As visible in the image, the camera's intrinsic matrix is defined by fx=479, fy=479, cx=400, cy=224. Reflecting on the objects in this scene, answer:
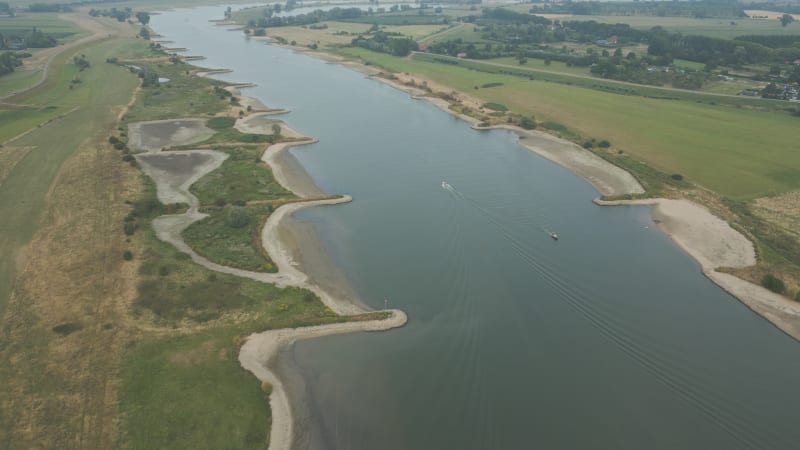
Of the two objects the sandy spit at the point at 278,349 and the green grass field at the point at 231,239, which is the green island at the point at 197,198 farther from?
the sandy spit at the point at 278,349

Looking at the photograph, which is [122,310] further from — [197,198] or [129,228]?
[197,198]

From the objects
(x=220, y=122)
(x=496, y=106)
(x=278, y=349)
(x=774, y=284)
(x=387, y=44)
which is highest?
(x=387, y=44)

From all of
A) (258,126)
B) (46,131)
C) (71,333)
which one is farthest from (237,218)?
(46,131)

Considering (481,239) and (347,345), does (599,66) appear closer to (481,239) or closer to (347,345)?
(481,239)

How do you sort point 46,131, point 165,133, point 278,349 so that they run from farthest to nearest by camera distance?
point 165,133 < point 46,131 < point 278,349

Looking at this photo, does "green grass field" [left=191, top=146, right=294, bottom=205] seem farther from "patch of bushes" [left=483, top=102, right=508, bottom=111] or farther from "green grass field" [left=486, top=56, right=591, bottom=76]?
"green grass field" [left=486, top=56, right=591, bottom=76]
